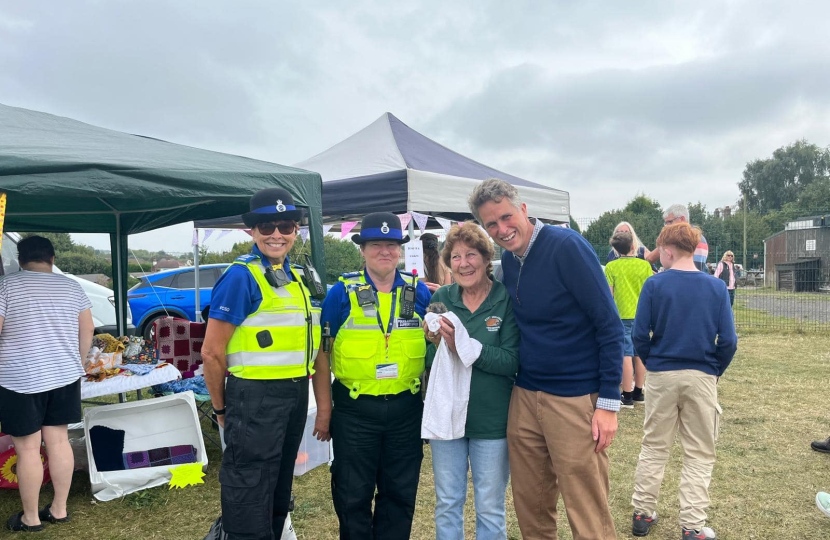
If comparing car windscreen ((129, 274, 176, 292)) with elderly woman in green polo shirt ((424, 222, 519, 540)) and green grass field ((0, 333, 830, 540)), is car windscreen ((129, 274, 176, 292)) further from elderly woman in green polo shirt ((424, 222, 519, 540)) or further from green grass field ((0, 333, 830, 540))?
elderly woman in green polo shirt ((424, 222, 519, 540))

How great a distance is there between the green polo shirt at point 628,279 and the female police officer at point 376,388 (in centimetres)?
338

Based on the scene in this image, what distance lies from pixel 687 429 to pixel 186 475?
3.27 metres

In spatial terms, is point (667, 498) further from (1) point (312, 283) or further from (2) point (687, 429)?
(1) point (312, 283)

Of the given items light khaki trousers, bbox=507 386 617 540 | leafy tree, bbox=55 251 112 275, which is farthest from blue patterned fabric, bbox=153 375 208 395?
leafy tree, bbox=55 251 112 275

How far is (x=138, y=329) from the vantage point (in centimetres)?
969

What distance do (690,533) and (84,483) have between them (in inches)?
158

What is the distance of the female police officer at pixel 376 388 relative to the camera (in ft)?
7.43

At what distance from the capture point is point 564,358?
2.03 m

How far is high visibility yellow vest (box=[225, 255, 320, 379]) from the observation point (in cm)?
225

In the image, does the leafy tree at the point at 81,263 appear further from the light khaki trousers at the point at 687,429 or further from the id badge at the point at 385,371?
the light khaki trousers at the point at 687,429

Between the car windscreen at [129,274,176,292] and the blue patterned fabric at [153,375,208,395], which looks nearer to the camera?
the blue patterned fabric at [153,375,208,395]

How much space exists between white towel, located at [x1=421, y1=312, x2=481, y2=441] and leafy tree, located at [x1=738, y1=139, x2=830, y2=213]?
63.2 meters

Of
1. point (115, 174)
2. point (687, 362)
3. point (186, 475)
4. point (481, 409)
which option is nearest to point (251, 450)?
point (481, 409)

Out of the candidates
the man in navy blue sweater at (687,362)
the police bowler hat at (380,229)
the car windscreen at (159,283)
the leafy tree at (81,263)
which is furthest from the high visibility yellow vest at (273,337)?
the leafy tree at (81,263)
